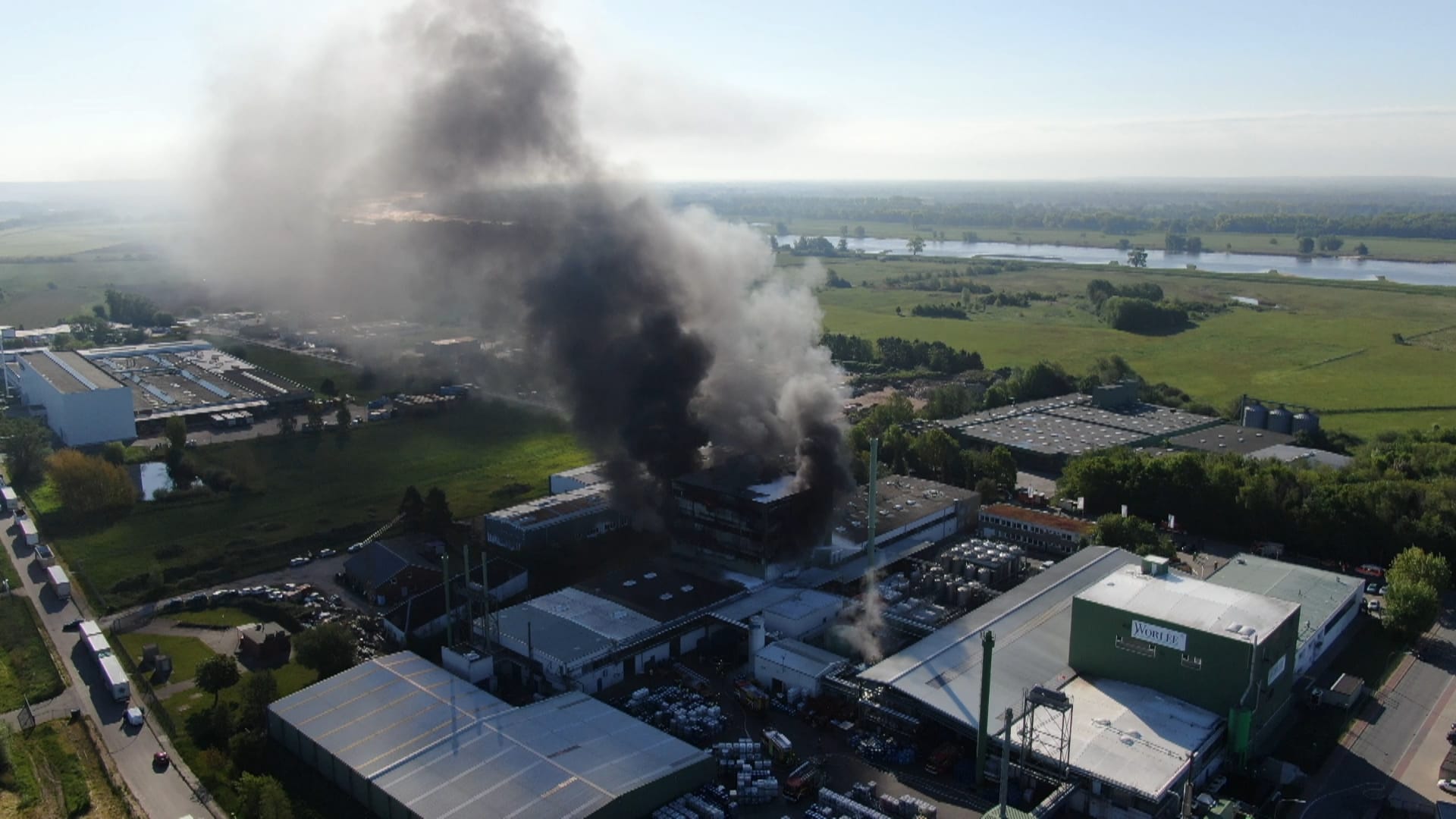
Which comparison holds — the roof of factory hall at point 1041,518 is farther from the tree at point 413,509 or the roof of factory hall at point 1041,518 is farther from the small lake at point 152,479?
the small lake at point 152,479

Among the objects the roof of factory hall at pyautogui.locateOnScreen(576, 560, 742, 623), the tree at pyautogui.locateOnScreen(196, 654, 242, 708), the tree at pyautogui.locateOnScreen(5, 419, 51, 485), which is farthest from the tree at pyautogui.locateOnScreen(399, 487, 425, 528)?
the tree at pyautogui.locateOnScreen(5, 419, 51, 485)

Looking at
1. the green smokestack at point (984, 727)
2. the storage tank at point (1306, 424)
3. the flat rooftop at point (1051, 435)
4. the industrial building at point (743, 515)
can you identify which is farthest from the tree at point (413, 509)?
the storage tank at point (1306, 424)

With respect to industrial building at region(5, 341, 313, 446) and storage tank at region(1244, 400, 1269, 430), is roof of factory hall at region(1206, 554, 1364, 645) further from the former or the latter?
industrial building at region(5, 341, 313, 446)

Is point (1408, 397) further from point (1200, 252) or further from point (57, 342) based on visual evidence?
point (1200, 252)

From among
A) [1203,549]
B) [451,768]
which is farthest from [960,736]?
[1203,549]

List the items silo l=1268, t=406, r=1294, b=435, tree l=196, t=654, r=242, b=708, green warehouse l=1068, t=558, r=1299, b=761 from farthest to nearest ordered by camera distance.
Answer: silo l=1268, t=406, r=1294, b=435
tree l=196, t=654, r=242, b=708
green warehouse l=1068, t=558, r=1299, b=761

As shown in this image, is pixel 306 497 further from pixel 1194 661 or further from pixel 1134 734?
pixel 1194 661
